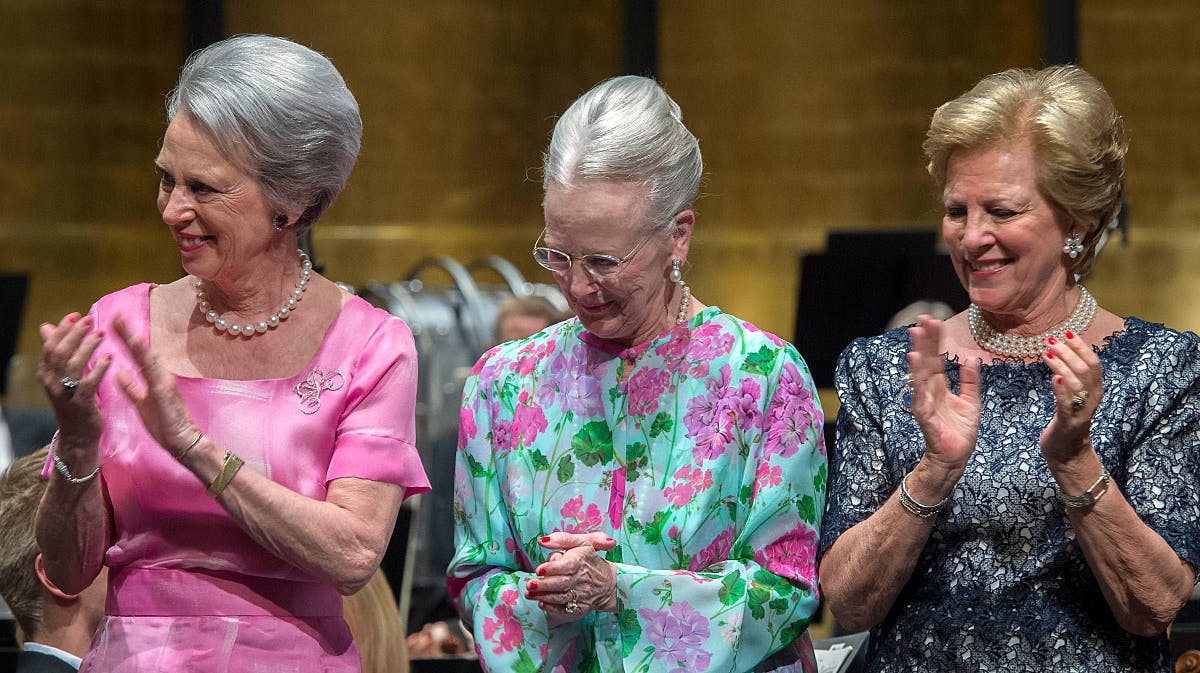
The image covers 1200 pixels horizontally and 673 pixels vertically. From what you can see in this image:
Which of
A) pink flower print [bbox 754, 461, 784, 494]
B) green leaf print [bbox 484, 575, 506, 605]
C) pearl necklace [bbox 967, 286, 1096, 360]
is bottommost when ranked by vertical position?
green leaf print [bbox 484, 575, 506, 605]

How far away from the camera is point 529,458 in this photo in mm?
2275

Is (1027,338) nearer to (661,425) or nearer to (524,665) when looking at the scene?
(661,425)

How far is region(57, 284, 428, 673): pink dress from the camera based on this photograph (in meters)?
2.08

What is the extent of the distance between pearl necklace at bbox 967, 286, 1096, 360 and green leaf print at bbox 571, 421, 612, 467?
58cm

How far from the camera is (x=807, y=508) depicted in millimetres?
2227

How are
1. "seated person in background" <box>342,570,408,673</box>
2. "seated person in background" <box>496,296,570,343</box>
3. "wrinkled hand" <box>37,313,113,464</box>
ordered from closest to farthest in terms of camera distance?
"wrinkled hand" <box>37,313,113,464</box>
"seated person in background" <box>342,570,408,673</box>
"seated person in background" <box>496,296,570,343</box>

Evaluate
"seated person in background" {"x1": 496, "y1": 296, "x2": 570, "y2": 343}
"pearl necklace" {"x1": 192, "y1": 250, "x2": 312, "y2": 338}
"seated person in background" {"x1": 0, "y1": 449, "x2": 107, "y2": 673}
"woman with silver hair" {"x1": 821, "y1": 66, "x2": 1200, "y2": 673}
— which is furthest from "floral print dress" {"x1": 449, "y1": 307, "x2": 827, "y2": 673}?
"seated person in background" {"x1": 496, "y1": 296, "x2": 570, "y2": 343}

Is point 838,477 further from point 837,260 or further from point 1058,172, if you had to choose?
point 837,260

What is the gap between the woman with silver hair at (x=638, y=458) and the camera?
7.12 ft

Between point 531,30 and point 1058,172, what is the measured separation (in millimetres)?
6902

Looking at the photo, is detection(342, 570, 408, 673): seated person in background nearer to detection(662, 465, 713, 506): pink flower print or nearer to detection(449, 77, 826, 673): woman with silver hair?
detection(449, 77, 826, 673): woman with silver hair

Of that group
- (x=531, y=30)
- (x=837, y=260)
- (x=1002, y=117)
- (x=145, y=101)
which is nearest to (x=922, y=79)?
(x=531, y=30)

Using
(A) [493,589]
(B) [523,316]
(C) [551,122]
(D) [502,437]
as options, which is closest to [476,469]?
(D) [502,437]

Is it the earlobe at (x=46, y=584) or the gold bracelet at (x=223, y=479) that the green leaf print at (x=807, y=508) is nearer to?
the gold bracelet at (x=223, y=479)
